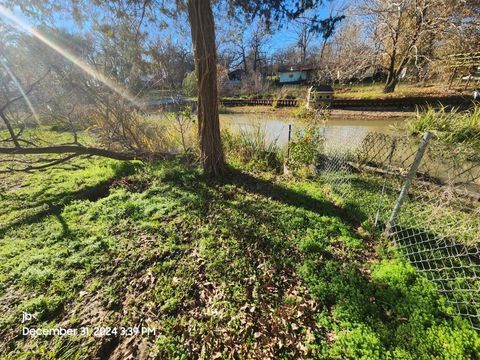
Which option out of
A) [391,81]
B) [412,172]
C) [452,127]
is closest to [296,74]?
[391,81]

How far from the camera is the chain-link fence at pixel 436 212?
2262mm

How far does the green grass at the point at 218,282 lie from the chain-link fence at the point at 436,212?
24 centimetres

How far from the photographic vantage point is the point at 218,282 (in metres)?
2.39

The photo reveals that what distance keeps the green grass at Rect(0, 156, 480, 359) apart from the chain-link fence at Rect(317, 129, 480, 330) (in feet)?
0.79

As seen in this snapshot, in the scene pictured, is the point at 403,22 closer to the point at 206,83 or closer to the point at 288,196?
the point at 206,83

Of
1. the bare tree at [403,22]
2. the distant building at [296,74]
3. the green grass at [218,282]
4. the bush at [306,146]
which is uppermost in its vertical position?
the bare tree at [403,22]

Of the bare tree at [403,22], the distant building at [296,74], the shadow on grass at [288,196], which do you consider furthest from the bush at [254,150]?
the distant building at [296,74]

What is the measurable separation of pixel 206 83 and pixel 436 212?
4181 mm

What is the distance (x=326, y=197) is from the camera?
13.2 feet

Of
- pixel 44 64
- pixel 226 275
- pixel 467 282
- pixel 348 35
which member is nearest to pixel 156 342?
pixel 226 275

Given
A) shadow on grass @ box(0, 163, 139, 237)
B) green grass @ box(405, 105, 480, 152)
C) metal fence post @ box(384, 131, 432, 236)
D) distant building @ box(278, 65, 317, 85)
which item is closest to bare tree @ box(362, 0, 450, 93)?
green grass @ box(405, 105, 480, 152)

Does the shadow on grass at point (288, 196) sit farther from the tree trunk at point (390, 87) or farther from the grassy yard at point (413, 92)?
the tree trunk at point (390, 87)

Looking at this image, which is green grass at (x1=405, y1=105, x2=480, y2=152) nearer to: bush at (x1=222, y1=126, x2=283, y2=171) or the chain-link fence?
the chain-link fence

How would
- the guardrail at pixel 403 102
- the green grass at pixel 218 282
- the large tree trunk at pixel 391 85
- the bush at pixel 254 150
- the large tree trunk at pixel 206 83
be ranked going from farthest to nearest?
the large tree trunk at pixel 391 85, the guardrail at pixel 403 102, the bush at pixel 254 150, the large tree trunk at pixel 206 83, the green grass at pixel 218 282
